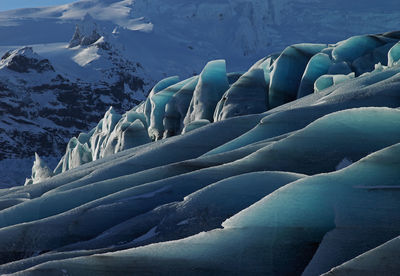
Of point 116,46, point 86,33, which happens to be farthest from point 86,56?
point 86,33

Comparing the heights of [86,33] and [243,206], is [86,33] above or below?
below

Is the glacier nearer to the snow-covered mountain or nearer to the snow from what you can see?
the snow-covered mountain

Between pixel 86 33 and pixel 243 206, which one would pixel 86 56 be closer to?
pixel 86 33

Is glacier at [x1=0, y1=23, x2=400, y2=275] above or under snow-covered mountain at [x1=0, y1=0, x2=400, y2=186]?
above

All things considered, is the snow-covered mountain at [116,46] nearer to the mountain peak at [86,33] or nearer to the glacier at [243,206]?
the mountain peak at [86,33]

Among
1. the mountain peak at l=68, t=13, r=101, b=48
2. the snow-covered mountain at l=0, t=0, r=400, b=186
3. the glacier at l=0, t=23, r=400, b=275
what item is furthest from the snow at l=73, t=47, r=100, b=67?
the glacier at l=0, t=23, r=400, b=275

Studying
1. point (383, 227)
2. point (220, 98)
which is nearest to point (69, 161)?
point (220, 98)

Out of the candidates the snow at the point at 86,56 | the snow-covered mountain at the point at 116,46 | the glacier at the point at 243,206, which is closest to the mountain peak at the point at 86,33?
the snow-covered mountain at the point at 116,46
